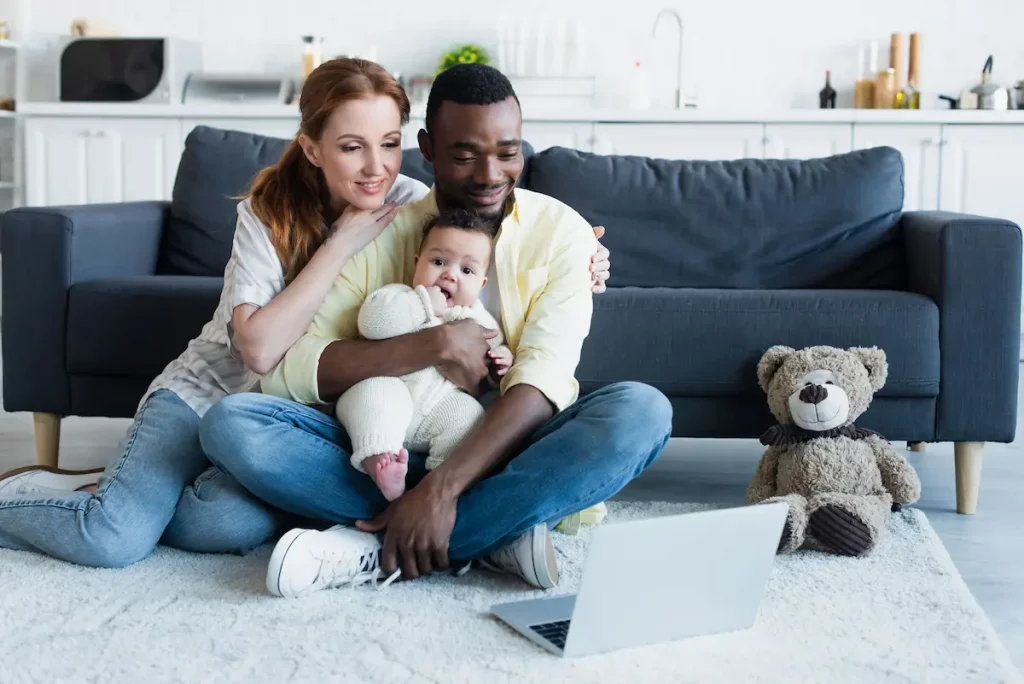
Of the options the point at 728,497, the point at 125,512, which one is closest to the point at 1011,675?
the point at 728,497

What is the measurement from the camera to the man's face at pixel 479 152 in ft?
5.87

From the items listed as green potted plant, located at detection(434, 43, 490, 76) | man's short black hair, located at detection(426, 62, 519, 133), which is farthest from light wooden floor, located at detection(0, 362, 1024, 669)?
green potted plant, located at detection(434, 43, 490, 76)

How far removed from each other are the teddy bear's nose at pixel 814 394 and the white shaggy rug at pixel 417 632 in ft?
1.06

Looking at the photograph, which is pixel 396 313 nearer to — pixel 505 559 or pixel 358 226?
pixel 358 226

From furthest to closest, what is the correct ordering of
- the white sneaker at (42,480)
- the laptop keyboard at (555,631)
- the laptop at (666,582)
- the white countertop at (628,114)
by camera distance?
the white countertop at (628,114) → the white sneaker at (42,480) → the laptop keyboard at (555,631) → the laptop at (666,582)

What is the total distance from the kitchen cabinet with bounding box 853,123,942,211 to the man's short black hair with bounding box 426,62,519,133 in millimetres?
3037

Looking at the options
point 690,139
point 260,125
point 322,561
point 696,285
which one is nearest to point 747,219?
point 696,285

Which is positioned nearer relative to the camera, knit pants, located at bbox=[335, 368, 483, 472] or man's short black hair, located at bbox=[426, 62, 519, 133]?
knit pants, located at bbox=[335, 368, 483, 472]

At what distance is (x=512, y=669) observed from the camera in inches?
56.8

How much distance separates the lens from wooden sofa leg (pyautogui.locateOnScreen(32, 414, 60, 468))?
2508 millimetres

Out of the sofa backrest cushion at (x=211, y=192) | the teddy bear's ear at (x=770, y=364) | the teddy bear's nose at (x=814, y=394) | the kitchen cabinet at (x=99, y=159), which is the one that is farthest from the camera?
the kitchen cabinet at (x=99, y=159)

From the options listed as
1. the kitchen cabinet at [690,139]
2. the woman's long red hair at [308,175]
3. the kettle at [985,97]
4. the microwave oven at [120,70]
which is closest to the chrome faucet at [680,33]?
the kitchen cabinet at [690,139]

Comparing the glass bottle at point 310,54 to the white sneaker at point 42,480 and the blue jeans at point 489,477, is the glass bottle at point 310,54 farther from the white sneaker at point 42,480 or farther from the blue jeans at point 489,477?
the blue jeans at point 489,477

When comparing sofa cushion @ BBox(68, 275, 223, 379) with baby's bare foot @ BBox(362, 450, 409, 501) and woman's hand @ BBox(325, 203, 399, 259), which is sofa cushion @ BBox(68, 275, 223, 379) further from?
baby's bare foot @ BBox(362, 450, 409, 501)
